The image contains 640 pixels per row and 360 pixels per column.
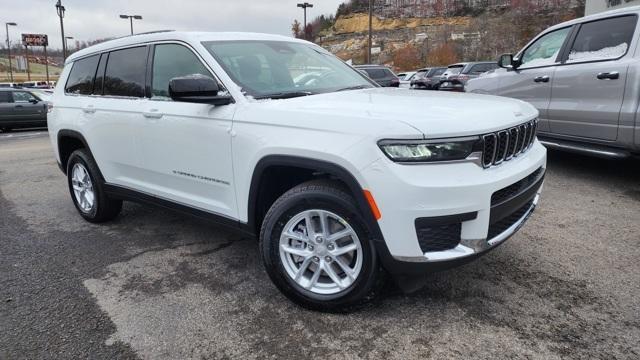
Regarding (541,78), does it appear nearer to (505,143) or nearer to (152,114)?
(505,143)

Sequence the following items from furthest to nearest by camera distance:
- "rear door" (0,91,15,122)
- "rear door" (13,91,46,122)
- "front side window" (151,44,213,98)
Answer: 1. "rear door" (13,91,46,122)
2. "rear door" (0,91,15,122)
3. "front side window" (151,44,213,98)

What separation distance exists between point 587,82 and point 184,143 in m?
4.50

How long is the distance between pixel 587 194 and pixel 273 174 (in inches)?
150

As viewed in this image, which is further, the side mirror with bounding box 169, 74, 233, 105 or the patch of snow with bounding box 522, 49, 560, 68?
the patch of snow with bounding box 522, 49, 560, 68

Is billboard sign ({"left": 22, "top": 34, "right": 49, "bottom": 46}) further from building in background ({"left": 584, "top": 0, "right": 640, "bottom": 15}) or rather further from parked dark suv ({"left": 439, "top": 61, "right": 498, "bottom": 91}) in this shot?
building in background ({"left": 584, "top": 0, "right": 640, "bottom": 15})

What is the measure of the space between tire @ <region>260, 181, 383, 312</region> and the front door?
50 cm

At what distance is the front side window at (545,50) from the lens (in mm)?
5910

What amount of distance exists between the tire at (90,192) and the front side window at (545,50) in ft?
17.6

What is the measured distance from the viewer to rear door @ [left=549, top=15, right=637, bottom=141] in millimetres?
4973

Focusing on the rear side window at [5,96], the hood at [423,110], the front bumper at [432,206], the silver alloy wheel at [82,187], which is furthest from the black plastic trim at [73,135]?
the rear side window at [5,96]

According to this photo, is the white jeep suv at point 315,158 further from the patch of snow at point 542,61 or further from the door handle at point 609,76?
the patch of snow at point 542,61

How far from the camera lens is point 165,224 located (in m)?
4.71

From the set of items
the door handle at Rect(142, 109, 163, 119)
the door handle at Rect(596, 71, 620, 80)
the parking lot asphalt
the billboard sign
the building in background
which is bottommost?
the parking lot asphalt

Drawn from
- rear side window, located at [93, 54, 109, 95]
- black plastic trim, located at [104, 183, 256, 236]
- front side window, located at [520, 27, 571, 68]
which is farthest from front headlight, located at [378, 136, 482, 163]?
front side window, located at [520, 27, 571, 68]
